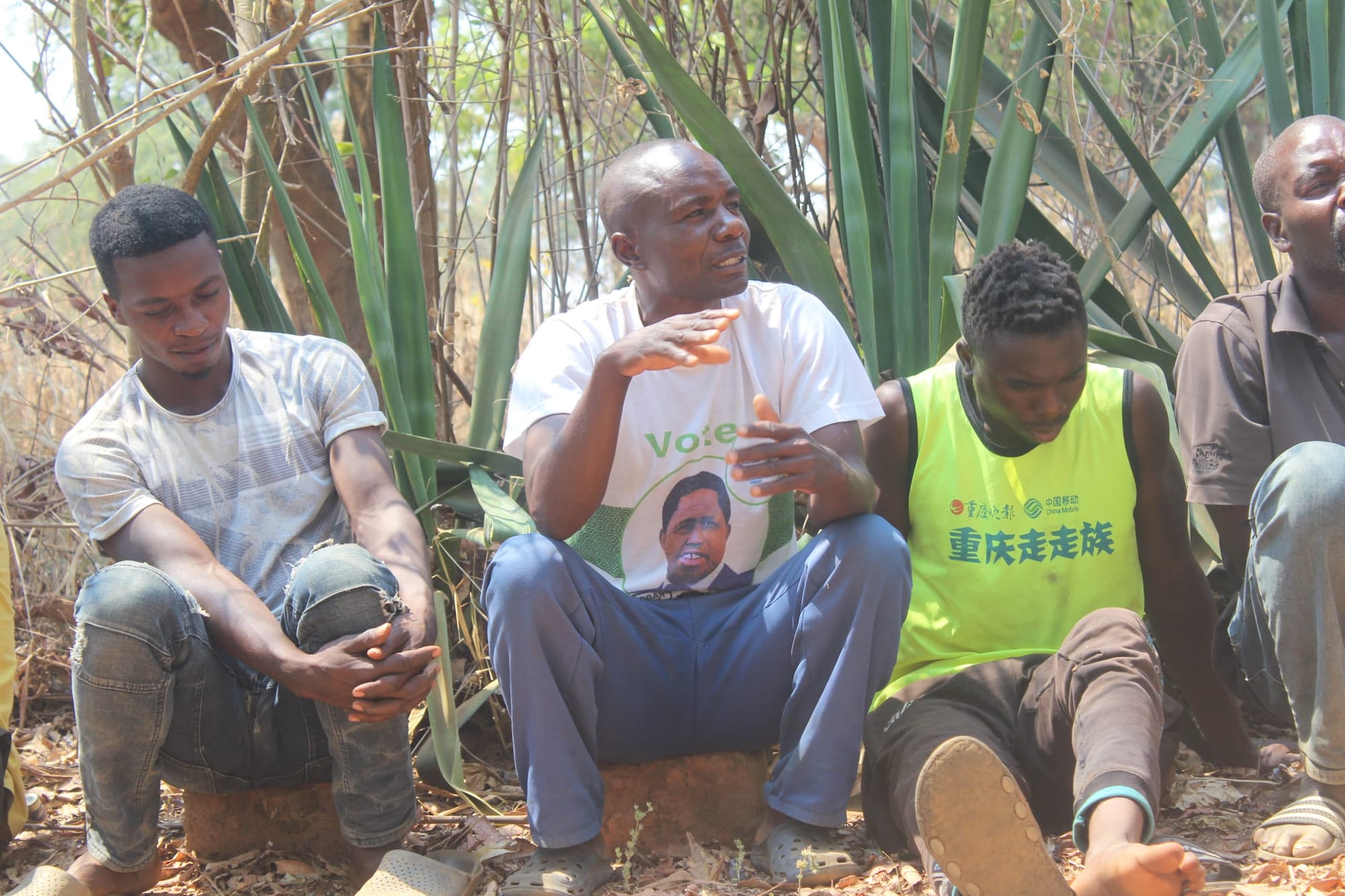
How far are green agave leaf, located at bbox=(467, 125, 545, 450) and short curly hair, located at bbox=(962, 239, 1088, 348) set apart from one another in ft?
4.17

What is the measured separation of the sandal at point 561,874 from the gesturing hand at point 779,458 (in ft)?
2.20

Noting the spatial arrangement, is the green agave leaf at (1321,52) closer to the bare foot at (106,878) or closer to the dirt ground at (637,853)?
the dirt ground at (637,853)

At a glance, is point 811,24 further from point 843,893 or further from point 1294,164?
point 843,893

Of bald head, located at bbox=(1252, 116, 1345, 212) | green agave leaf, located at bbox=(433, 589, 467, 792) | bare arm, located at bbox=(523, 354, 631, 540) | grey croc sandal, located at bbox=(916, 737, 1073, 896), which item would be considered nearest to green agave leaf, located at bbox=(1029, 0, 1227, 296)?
bald head, located at bbox=(1252, 116, 1345, 212)

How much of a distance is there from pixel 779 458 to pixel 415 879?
0.90 m

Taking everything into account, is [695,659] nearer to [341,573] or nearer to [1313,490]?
[341,573]

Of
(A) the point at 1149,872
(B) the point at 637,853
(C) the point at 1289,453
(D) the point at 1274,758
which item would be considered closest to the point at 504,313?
(B) the point at 637,853

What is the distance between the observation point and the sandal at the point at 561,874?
2078mm

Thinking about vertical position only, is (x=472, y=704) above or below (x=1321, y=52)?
below

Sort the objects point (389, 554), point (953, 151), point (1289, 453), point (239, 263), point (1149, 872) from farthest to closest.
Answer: point (239, 263) < point (953, 151) < point (389, 554) < point (1289, 453) < point (1149, 872)

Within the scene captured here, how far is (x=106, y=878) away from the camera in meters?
2.22

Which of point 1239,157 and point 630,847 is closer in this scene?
point 630,847

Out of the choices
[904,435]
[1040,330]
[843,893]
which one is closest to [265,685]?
[843,893]

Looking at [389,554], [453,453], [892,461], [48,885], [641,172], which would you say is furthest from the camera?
[453,453]
